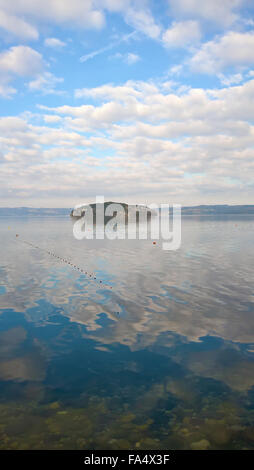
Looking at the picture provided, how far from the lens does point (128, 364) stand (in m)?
17.4

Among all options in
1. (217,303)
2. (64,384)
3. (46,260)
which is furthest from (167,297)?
(46,260)

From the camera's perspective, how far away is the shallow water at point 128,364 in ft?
40.1

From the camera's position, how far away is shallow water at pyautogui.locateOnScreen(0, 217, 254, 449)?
12234 millimetres

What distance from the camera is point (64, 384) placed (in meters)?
15.6

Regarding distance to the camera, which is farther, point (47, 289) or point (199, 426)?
point (47, 289)

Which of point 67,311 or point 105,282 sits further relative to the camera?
point 105,282

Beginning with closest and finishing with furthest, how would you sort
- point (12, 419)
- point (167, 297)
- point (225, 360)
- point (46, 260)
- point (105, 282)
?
point (12, 419) < point (225, 360) < point (167, 297) < point (105, 282) < point (46, 260)

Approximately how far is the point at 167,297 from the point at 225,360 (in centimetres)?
1247

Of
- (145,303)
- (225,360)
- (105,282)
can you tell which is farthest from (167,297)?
(225,360)

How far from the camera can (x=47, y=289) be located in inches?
1330
